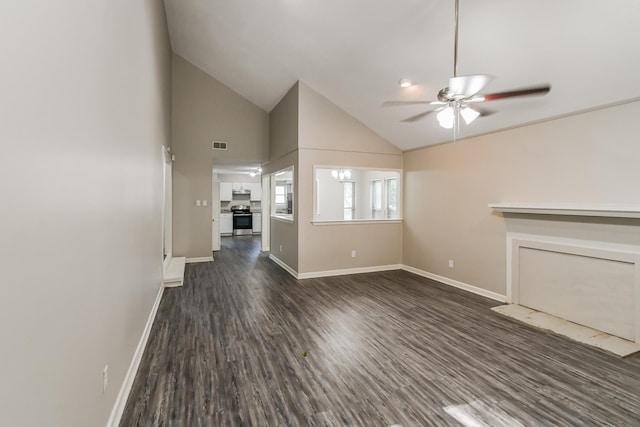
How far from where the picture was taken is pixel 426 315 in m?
3.77

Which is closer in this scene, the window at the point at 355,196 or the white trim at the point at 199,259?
the white trim at the point at 199,259

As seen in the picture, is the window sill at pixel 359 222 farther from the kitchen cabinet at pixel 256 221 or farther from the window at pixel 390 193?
the kitchen cabinet at pixel 256 221

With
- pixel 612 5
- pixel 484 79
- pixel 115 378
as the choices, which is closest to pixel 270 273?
pixel 115 378

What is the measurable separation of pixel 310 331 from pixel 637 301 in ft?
10.8

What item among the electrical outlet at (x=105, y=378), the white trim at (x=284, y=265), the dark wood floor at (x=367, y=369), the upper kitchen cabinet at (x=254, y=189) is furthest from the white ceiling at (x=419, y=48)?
the upper kitchen cabinet at (x=254, y=189)

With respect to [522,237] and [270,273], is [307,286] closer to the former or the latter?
[270,273]

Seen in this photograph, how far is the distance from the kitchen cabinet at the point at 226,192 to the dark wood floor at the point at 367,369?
23.5ft

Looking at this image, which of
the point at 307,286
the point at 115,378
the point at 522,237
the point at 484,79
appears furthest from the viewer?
the point at 307,286

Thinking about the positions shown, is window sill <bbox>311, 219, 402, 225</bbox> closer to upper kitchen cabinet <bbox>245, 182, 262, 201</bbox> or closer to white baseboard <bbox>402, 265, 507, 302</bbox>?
white baseboard <bbox>402, 265, 507, 302</bbox>

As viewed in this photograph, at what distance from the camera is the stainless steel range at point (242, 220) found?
11.1m

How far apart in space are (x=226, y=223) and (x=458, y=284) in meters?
8.48

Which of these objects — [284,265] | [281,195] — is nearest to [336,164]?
[284,265]

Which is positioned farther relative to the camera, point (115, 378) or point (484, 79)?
point (484, 79)

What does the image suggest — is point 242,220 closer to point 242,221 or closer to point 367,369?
point 242,221
